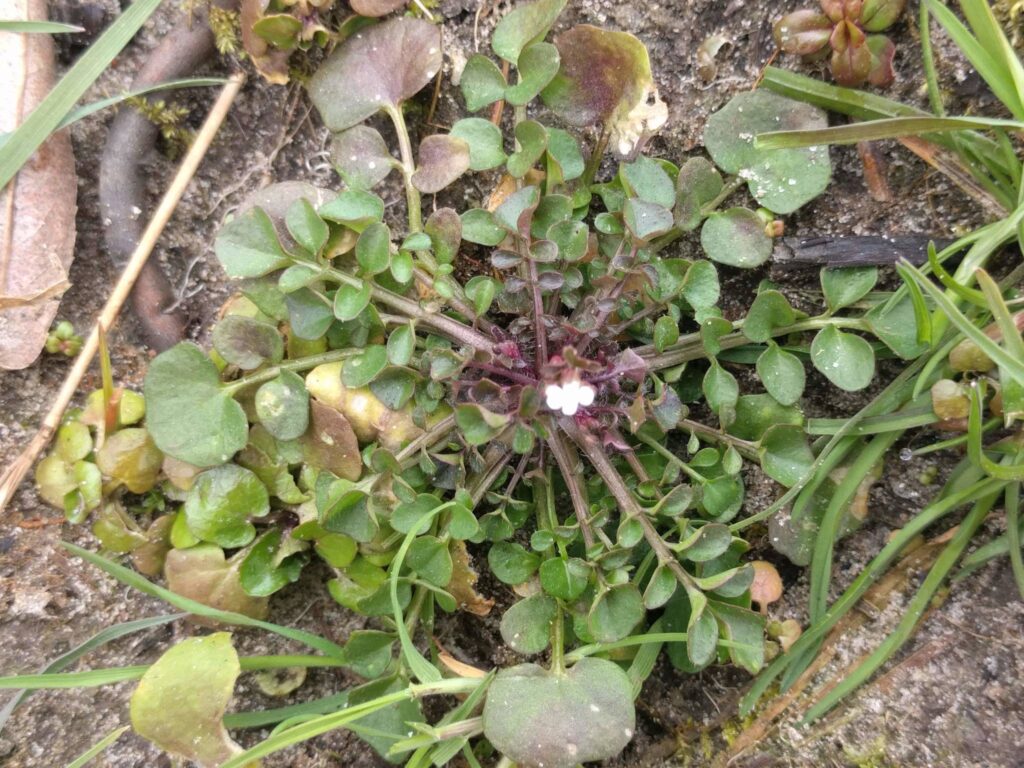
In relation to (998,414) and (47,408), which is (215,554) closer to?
(47,408)

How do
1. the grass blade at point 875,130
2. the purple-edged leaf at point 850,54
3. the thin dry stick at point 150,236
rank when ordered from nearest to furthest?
the grass blade at point 875,130 → the purple-edged leaf at point 850,54 → the thin dry stick at point 150,236

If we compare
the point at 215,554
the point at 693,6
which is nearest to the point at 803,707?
the point at 215,554

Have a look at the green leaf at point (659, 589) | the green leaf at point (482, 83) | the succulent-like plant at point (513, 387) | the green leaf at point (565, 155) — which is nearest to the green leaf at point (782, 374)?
the succulent-like plant at point (513, 387)

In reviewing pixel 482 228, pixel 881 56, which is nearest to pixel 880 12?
pixel 881 56

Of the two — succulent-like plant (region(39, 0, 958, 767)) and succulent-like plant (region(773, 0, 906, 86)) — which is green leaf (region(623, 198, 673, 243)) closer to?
succulent-like plant (region(39, 0, 958, 767))

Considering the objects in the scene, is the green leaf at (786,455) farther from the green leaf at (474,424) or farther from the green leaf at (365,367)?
the green leaf at (365,367)

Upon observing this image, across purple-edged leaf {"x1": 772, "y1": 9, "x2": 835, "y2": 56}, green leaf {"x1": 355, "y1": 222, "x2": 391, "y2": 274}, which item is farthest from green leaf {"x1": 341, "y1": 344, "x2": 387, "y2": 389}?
purple-edged leaf {"x1": 772, "y1": 9, "x2": 835, "y2": 56}

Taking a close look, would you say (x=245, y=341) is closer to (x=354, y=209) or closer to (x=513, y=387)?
(x=354, y=209)
